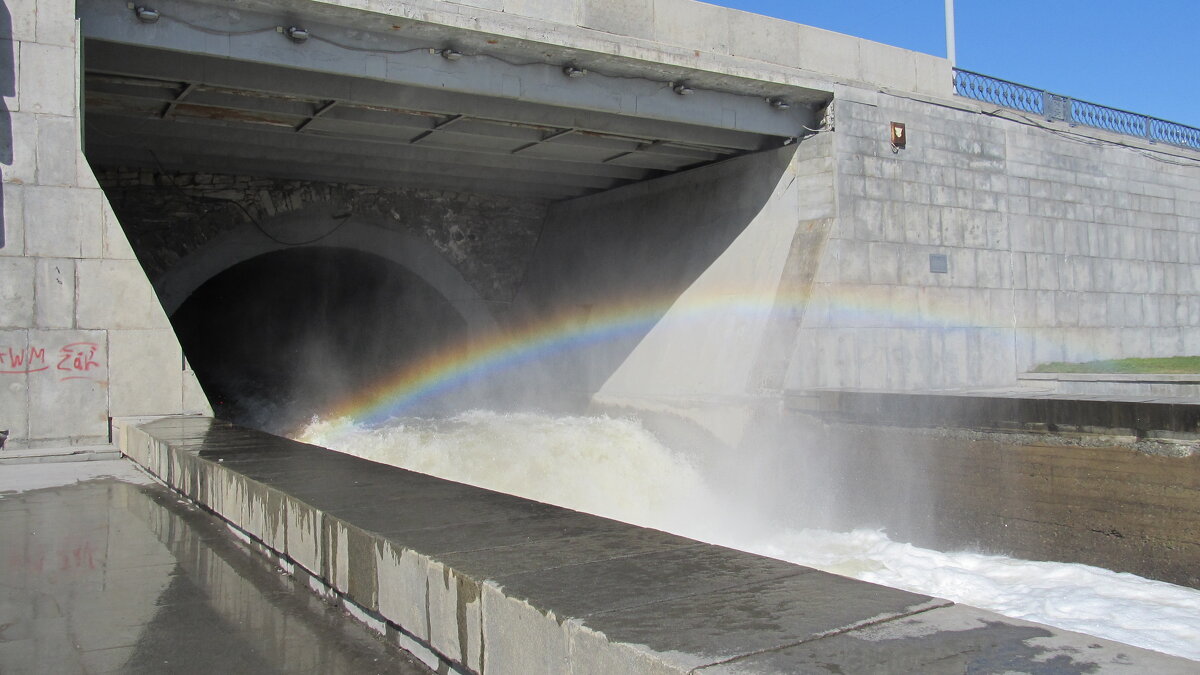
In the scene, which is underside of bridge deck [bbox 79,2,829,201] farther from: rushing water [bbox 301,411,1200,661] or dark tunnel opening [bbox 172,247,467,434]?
rushing water [bbox 301,411,1200,661]

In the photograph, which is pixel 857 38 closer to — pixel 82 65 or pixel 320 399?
pixel 82 65

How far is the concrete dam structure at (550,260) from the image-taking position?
778 centimetres

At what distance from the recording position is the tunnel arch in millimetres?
14609

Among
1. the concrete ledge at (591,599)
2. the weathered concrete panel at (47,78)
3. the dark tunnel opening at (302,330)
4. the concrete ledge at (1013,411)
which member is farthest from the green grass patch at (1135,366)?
the weathered concrete panel at (47,78)

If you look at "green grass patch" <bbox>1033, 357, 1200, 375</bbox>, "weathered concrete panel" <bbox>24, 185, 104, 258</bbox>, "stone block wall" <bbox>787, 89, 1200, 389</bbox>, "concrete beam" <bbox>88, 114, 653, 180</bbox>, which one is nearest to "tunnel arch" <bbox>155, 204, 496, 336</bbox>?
"concrete beam" <bbox>88, 114, 653, 180</bbox>

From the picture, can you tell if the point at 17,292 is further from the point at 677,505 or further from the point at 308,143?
the point at 677,505

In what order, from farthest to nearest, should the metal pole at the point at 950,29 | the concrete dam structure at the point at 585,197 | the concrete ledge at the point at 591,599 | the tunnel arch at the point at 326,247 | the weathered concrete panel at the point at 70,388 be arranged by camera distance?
the metal pole at the point at 950,29
the tunnel arch at the point at 326,247
the concrete dam structure at the point at 585,197
the weathered concrete panel at the point at 70,388
the concrete ledge at the point at 591,599

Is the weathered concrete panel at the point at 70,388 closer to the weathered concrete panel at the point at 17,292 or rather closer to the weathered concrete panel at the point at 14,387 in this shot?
the weathered concrete panel at the point at 14,387

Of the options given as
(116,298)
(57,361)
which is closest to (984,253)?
(116,298)

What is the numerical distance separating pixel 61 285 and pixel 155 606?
18.5 ft

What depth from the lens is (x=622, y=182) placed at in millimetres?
16172

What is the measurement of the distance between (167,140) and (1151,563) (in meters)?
12.3

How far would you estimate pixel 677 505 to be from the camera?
12.7m

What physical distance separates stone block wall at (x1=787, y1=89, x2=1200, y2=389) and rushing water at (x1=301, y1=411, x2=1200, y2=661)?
7.26ft
